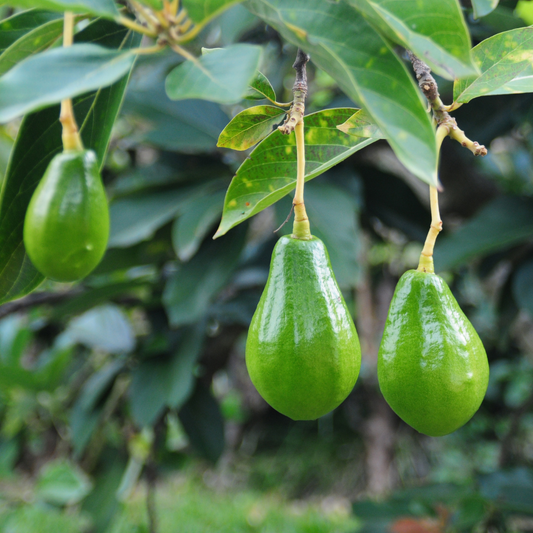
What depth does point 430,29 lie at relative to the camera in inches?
16.5

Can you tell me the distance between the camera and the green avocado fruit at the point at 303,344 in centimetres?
48

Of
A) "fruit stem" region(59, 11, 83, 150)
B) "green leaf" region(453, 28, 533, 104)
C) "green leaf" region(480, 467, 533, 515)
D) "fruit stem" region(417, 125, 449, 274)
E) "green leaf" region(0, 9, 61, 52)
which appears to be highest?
"green leaf" region(0, 9, 61, 52)

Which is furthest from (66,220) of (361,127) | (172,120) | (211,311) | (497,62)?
(211,311)

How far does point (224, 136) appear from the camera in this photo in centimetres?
60

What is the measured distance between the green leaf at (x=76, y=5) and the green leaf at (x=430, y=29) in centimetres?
20

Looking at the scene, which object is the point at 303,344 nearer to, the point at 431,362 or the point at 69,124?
the point at 431,362

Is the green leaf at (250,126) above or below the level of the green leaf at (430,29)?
below

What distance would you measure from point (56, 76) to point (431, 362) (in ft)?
1.32

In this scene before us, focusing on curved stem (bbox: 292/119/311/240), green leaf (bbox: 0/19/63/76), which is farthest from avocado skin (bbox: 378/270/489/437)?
green leaf (bbox: 0/19/63/76)

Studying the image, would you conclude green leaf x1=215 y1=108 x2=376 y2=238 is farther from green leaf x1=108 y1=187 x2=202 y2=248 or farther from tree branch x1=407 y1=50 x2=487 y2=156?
green leaf x1=108 y1=187 x2=202 y2=248

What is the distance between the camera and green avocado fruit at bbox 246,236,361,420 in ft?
1.58

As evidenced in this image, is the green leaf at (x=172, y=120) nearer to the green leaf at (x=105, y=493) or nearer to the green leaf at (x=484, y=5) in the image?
the green leaf at (x=484, y=5)

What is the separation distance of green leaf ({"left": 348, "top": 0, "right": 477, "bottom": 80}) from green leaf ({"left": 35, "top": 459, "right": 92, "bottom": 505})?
1677 millimetres

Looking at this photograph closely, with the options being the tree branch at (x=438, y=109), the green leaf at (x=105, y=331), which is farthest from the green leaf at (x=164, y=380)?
the tree branch at (x=438, y=109)
